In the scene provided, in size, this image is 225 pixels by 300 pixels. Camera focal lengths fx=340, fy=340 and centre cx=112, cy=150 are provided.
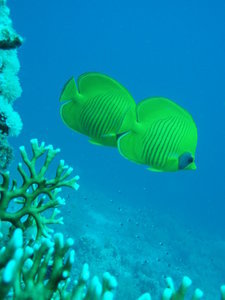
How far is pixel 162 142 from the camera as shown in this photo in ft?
8.79

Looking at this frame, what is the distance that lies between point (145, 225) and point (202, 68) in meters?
111

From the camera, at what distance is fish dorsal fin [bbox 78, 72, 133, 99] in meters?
2.80

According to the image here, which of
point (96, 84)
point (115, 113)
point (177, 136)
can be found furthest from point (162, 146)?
point (96, 84)

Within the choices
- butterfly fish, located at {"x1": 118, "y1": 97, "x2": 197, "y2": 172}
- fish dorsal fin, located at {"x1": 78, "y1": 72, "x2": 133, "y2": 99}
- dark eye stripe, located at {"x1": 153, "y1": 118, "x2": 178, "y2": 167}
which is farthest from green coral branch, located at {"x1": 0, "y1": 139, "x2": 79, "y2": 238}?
dark eye stripe, located at {"x1": 153, "y1": 118, "x2": 178, "y2": 167}

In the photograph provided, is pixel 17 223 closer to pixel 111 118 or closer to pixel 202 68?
pixel 111 118

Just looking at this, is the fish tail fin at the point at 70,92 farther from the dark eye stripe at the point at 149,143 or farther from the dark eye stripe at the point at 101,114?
the dark eye stripe at the point at 149,143

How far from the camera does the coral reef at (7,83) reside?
3.31 metres

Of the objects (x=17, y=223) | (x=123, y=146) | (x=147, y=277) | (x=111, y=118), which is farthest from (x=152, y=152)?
(x=147, y=277)

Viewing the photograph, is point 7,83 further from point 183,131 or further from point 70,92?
point 183,131

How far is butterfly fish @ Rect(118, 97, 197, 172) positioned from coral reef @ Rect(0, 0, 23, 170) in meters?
1.32

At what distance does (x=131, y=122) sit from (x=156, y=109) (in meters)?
0.26

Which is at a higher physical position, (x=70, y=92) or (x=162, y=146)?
(x=70, y=92)

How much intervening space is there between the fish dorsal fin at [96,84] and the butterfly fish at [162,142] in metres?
0.27

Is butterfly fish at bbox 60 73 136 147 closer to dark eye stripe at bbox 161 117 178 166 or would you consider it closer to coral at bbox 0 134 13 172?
dark eye stripe at bbox 161 117 178 166
